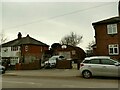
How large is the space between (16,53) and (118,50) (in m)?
32.3

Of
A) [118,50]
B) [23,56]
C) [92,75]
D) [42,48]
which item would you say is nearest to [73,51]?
[42,48]

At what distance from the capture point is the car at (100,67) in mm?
19636

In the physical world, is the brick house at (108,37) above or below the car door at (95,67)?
above

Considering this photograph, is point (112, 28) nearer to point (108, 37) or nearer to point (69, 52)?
point (108, 37)

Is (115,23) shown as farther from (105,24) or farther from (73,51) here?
(73,51)

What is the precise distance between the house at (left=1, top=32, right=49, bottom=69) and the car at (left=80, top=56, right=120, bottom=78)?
117 feet

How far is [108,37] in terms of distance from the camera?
31.2m

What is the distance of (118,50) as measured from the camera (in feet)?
99.8

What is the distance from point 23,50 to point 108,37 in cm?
2996

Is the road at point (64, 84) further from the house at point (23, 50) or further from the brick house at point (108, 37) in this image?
the house at point (23, 50)

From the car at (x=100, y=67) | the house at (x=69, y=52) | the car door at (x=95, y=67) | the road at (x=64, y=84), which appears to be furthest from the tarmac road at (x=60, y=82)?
the house at (x=69, y=52)

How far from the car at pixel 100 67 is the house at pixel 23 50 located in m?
35.6

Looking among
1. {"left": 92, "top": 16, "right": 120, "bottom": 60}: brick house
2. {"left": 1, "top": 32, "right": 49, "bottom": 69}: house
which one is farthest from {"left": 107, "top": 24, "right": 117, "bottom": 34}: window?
{"left": 1, "top": 32, "right": 49, "bottom": 69}: house

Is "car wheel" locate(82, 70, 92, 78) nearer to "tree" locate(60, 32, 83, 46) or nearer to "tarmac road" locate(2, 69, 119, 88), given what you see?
"tarmac road" locate(2, 69, 119, 88)
